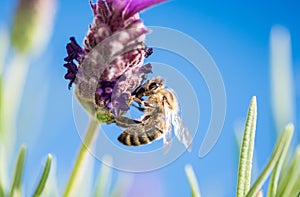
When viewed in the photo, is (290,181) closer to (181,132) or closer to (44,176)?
(181,132)

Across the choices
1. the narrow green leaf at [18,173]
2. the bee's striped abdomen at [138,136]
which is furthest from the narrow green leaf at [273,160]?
the narrow green leaf at [18,173]

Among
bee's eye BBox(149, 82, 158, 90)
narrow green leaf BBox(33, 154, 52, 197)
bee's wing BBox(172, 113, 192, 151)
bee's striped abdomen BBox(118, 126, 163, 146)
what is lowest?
narrow green leaf BBox(33, 154, 52, 197)

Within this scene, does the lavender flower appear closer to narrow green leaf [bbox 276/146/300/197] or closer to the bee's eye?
the bee's eye

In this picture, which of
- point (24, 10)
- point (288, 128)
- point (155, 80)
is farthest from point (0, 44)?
point (288, 128)

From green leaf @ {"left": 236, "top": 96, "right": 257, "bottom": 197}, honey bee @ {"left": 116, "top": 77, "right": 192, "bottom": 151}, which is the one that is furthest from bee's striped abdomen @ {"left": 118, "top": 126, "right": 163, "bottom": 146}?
green leaf @ {"left": 236, "top": 96, "right": 257, "bottom": 197}

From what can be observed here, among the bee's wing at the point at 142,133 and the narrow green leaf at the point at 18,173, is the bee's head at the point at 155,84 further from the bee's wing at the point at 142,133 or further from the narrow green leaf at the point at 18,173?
the narrow green leaf at the point at 18,173

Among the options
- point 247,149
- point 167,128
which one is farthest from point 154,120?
point 247,149

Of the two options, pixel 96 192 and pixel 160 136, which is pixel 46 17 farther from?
pixel 160 136

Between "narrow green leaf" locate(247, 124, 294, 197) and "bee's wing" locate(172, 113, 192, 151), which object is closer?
"narrow green leaf" locate(247, 124, 294, 197)
